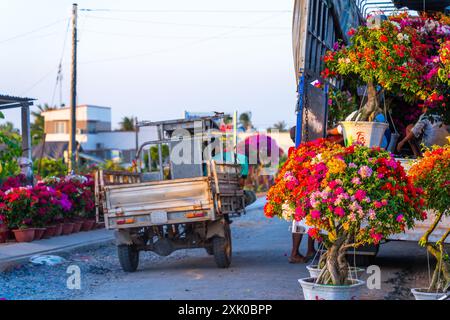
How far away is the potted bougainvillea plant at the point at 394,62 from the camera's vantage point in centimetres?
1168

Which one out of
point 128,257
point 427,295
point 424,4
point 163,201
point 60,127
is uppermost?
point 424,4

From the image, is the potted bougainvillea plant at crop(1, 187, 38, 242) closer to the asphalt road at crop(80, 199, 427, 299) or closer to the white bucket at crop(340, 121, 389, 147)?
the asphalt road at crop(80, 199, 427, 299)

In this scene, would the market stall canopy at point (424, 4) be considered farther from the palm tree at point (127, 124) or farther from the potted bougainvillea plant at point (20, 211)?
the palm tree at point (127, 124)

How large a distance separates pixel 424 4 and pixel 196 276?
625 centimetres

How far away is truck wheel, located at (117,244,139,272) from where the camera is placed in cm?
1304

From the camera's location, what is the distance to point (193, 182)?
1262cm

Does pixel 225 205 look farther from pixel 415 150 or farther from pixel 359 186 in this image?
pixel 359 186

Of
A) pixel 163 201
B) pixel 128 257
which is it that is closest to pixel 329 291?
pixel 163 201

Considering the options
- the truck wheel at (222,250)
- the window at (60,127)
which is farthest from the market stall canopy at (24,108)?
the window at (60,127)

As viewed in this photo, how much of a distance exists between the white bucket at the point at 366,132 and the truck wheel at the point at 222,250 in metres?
2.71

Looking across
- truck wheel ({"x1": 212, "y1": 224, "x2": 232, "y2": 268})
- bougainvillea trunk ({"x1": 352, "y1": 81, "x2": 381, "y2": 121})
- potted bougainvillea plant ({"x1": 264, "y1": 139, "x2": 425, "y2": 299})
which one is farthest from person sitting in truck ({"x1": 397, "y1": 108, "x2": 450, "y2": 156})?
potted bougainvillea plant ({"x1": 264, "y1": 139, "x2": 425, "y2": 299})

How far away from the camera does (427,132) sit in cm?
1311

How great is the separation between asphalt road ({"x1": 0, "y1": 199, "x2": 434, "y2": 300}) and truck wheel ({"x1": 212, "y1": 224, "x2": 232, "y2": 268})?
179 millimetres

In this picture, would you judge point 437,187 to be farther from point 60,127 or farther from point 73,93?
point 60,127
